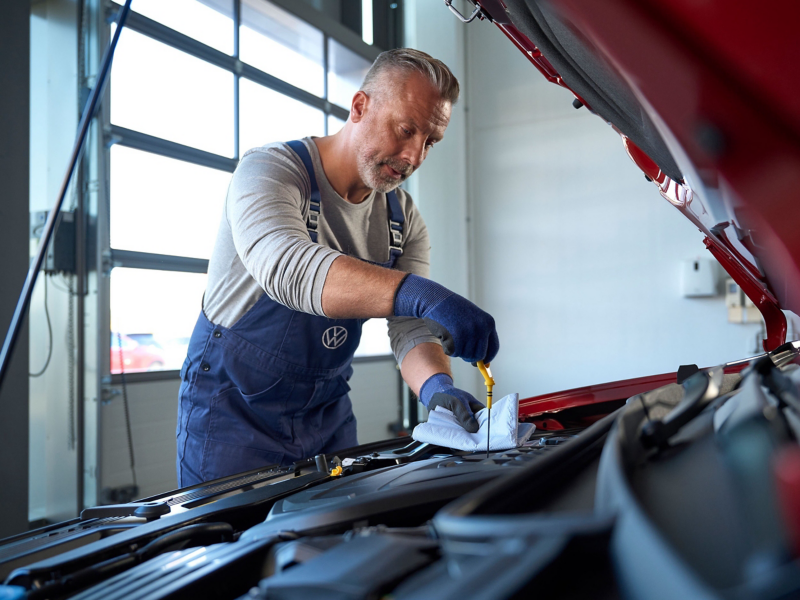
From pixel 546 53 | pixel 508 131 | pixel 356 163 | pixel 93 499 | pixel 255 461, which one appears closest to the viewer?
pixel 546 53

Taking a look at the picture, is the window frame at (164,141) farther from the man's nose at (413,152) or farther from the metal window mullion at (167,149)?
the man's nose at (413,152)

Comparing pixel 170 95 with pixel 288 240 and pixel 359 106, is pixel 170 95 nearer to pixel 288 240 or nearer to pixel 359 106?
pixel 359 106

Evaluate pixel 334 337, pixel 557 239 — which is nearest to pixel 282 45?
pixel 557 239

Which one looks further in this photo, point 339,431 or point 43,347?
point 43,347

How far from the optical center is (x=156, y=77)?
3.28 m

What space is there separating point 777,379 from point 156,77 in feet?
11.3

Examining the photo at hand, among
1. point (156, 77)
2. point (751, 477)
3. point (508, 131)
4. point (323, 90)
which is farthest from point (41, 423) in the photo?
point (508, 131)

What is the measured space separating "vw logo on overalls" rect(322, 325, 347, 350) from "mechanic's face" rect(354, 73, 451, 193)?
40 cm

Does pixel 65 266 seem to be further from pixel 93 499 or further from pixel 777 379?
pixel 777 379

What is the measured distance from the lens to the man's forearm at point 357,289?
3.55 ft

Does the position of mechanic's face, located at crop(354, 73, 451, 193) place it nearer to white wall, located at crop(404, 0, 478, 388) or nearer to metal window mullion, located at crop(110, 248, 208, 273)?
metal window mullion, located at crop(110, 248, 208, 273)

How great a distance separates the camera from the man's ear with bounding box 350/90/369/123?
1.60 meters

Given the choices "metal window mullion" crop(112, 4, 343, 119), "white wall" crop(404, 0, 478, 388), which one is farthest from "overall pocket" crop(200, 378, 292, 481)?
"white wall" crop(404, 0, 478, 388)

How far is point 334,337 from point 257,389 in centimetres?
24
